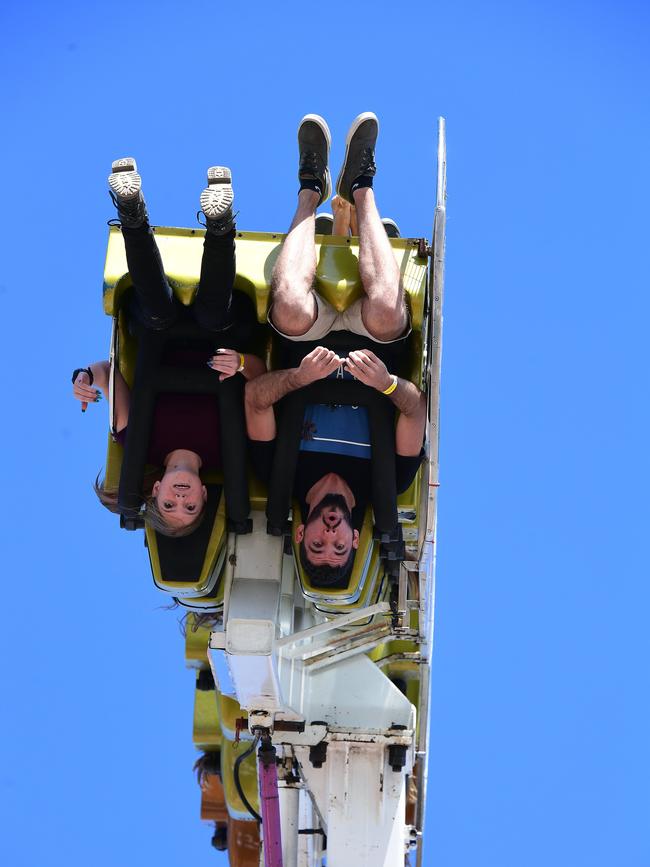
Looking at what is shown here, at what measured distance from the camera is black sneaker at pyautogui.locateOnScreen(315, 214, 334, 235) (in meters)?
14.3

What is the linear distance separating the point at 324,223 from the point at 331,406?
3728 millimetres

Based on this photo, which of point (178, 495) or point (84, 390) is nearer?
point (178, 495)

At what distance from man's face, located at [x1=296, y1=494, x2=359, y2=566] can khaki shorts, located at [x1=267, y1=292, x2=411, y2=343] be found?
3.52 ft

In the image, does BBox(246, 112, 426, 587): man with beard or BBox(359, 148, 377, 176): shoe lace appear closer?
BBox(246, 112, 426, 587): man with beard

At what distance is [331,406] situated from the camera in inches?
433

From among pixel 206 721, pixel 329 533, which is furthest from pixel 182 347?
pixel 206 721

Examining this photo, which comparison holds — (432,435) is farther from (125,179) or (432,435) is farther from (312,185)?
(125,179)

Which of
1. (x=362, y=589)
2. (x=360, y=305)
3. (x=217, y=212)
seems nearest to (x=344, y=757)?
(x=362, y=589)

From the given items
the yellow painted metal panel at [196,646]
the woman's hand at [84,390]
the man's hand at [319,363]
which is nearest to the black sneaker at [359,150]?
the man's hand at [319,363]

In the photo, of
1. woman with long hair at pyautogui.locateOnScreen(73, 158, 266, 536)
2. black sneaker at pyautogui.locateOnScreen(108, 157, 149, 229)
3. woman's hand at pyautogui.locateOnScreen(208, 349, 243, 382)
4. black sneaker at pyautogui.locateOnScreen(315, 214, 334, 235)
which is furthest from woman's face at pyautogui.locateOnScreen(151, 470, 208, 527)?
black sneaker at pyautogui.locateOnScreen(315, 214, 334, 235)

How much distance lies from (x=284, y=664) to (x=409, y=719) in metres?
1.16

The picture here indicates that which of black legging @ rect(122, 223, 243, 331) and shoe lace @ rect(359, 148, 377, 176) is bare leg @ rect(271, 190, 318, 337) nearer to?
black legging @ rect(122, 223, 243, 331)

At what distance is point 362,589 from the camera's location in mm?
11539

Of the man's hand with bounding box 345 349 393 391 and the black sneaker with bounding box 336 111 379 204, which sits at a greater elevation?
the black sneaker with bounding box 336 111 379 204
